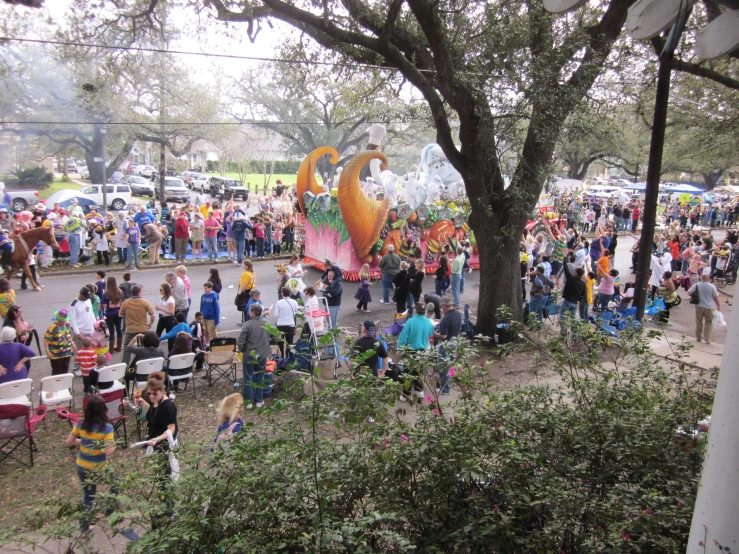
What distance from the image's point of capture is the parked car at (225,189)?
126 feet

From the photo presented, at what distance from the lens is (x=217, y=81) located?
35031 mm

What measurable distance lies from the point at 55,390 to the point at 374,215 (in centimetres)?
961

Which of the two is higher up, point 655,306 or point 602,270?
point 602,270

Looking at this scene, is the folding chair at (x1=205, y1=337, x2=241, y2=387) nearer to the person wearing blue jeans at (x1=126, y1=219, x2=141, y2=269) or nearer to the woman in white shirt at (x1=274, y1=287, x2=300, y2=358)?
the woman in white shirt at (x1=274, y1=287, x2=300, y2=358)

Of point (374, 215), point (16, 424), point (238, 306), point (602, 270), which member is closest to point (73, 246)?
point (238, 306)

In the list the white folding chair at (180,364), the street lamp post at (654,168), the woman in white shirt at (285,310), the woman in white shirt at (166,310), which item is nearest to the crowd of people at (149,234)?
the woman in white shirt at (166,310)

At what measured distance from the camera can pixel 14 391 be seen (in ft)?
21.8

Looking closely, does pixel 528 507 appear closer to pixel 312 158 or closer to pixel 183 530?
pixel 183 530

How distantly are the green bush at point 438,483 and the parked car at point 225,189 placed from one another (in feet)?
115

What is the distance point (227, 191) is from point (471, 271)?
25.1 metres

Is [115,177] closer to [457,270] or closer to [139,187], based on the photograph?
[139,187]

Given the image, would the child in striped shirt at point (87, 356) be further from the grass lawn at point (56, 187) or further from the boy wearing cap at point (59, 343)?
the grass lawn at point (56, 187)

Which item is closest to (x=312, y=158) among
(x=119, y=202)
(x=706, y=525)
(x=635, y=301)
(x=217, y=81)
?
(x=635, y=301)

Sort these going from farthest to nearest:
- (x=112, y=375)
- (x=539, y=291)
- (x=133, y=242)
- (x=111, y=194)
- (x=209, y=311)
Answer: (x=111, y=194)
(x=133, y=242)
(x=539, y=291)
(x=209, y=311)
(x=112, y=375)
